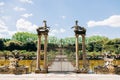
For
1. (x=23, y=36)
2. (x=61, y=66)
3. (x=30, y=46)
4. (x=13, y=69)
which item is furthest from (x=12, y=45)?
(x=13, y=69)

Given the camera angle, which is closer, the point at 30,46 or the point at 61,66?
the point at 61,66

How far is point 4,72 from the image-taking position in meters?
26.1

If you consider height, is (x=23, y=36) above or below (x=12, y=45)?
above

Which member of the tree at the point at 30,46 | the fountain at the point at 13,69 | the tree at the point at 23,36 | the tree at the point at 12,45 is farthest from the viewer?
the tree at the point at 23,36

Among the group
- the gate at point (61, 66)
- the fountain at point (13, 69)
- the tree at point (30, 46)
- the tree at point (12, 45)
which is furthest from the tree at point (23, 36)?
the fountain at point (13, 69)

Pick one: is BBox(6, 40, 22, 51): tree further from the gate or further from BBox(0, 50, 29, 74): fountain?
BBox(0, 50, 29, 74): fountain

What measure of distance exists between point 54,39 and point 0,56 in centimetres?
8846

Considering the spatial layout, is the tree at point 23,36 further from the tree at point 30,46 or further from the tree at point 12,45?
the tree at point 12,45

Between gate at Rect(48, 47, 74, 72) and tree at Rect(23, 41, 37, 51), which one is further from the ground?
tree at Rect(23, 41, 37, 51)

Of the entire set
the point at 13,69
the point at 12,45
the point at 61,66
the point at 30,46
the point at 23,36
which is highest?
the point at 23,36

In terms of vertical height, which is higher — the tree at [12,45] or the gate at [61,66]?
the tree at [12,45]

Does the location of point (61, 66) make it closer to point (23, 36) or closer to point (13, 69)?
point (13, 69)

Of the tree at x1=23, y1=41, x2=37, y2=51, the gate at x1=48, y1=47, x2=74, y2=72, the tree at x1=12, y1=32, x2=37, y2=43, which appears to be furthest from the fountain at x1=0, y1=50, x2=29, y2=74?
the tree at x1=12, y1=32, x2=37, y2=43

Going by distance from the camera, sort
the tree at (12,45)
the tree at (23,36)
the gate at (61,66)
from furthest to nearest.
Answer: the tree at (23,36)
the tree at (12,45)
the gate at (61,66)
